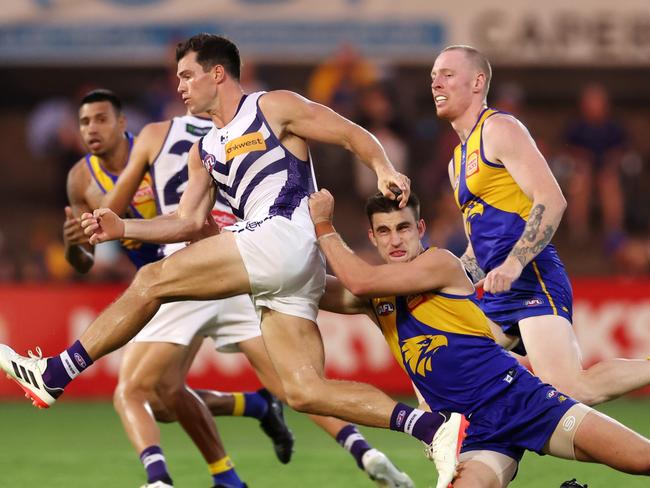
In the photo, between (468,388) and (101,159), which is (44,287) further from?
(468,388)

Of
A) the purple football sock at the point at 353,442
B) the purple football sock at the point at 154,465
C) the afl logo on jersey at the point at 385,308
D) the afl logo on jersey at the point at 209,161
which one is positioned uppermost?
the afl logo on jersey at the point at 209,161

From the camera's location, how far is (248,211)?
6465 millimetres

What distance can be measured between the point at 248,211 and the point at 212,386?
7006 millimetres

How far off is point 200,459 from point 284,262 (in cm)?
324

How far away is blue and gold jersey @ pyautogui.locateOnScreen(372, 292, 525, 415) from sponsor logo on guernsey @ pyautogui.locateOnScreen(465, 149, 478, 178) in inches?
36.7

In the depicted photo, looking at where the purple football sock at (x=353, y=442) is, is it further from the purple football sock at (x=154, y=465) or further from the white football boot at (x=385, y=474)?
the purple football sock at (x=154, y=465)

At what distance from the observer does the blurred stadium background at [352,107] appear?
527 inches

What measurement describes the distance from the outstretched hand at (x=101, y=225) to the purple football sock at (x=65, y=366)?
59cm

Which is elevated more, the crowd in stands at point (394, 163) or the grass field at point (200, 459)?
the crowd in stands at point (394, 163)

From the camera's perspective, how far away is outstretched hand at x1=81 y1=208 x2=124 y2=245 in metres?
6.29

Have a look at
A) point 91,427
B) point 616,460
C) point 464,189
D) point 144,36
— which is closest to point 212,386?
Answer: point 91,427

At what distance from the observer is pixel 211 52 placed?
659cm

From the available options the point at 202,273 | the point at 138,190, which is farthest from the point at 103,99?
the point at 202,273

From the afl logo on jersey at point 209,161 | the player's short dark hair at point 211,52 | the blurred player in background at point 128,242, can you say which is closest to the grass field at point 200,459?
the blurred player in background at point 128,242
